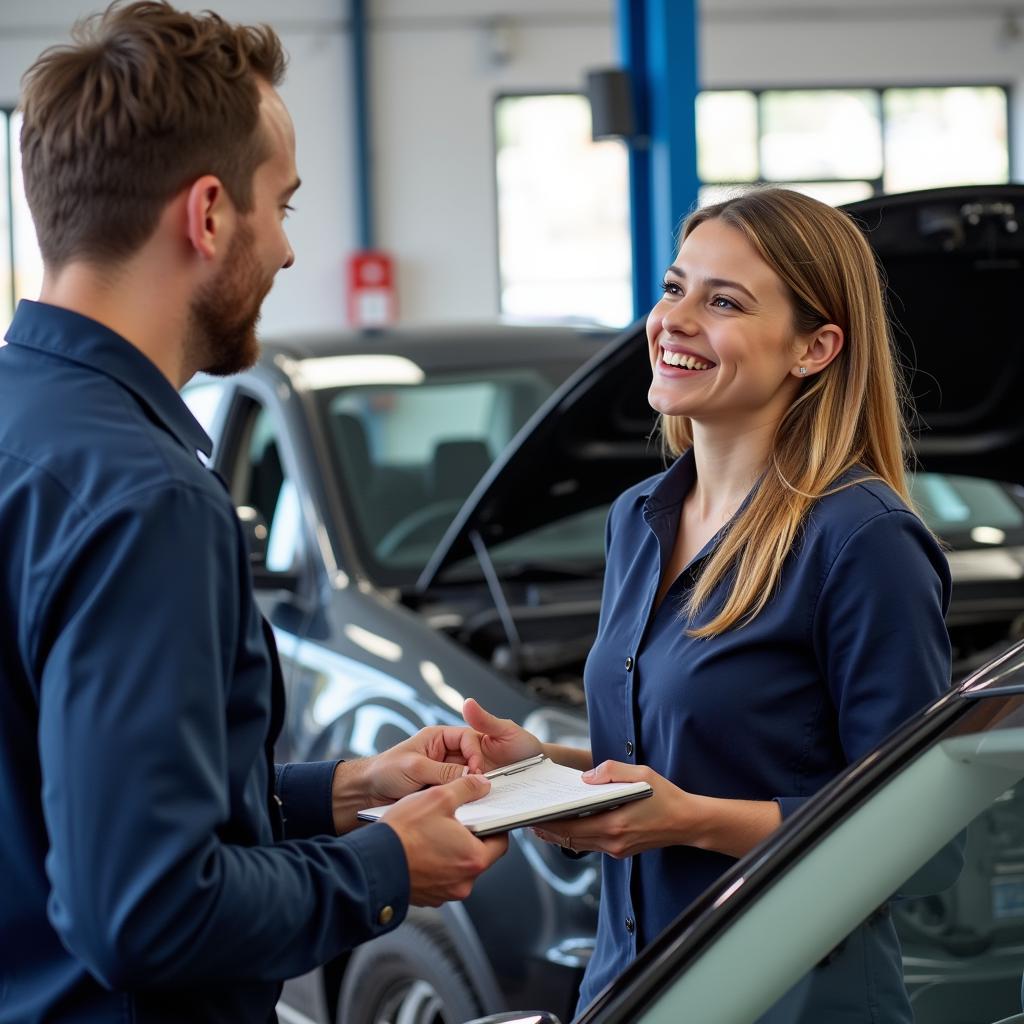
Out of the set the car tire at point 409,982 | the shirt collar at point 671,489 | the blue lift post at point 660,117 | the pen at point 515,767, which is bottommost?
the car tire at point 409,982

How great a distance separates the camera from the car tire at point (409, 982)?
9.49 feet

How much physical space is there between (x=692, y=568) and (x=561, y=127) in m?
11.0

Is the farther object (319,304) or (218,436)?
(319,304)

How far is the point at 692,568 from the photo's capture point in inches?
79.3

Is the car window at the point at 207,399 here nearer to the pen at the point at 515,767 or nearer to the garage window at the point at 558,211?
the pen at the point at 515,767

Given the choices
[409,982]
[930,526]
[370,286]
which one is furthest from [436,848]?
[370,286]

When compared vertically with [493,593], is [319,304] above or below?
above

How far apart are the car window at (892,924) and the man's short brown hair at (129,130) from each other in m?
0.81

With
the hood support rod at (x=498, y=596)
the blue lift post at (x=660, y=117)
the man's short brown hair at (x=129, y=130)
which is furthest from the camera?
the blue lift post at (x=660, y=117)

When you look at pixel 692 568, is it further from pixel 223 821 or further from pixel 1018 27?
pixel 1018 27

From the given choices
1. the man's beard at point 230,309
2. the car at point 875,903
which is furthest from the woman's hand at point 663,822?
the man's beard at point 230,309

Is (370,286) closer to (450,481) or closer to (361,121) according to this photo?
(361,121)

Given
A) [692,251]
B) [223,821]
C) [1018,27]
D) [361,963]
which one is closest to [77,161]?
[223,821]

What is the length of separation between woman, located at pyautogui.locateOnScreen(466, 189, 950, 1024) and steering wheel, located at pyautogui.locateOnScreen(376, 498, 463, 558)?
4.99 feet
